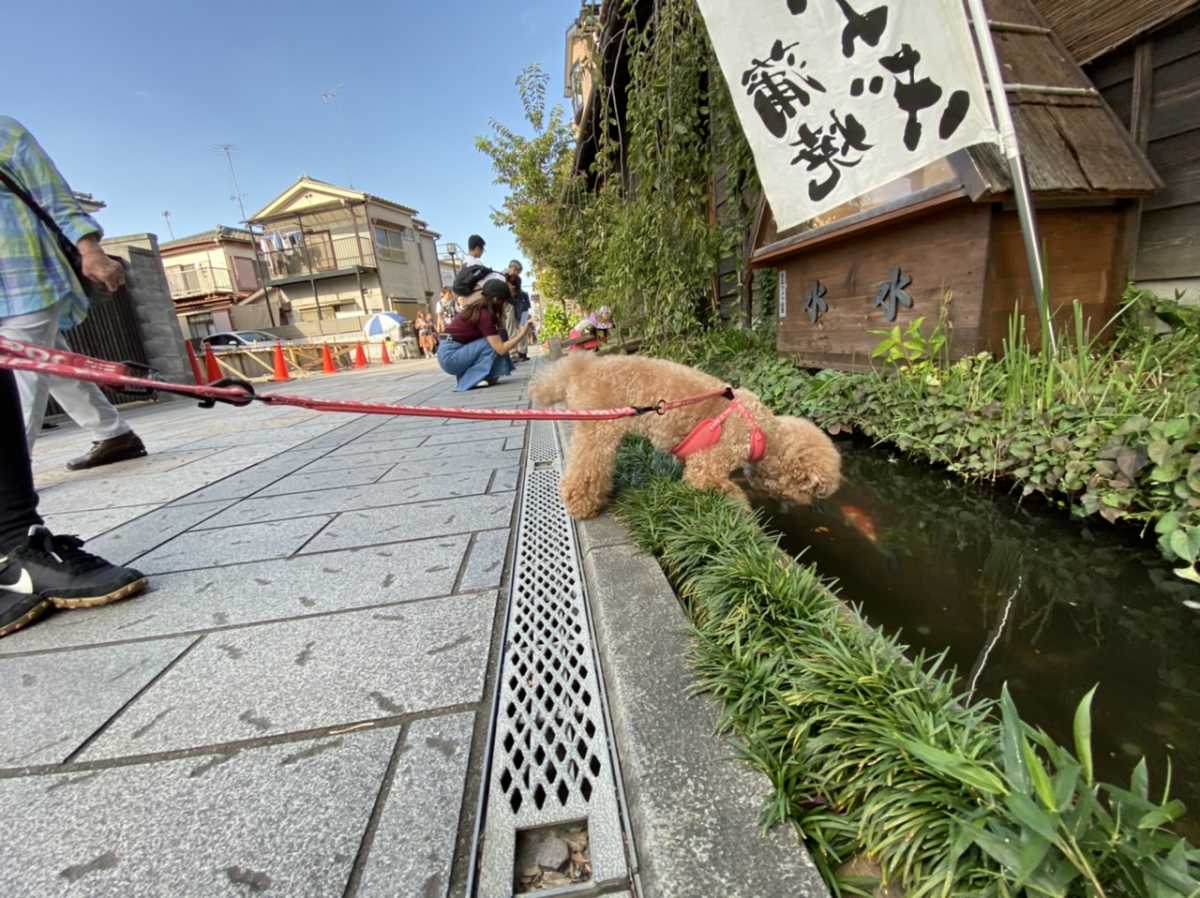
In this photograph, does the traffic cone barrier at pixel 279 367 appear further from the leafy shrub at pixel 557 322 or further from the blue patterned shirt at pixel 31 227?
the blue patterned shirt at pixel 31 227

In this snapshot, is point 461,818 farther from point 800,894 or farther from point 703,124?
point 703,124

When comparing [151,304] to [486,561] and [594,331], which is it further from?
[486,561]

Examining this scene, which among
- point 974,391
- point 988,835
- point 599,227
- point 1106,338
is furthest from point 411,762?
point 599,227

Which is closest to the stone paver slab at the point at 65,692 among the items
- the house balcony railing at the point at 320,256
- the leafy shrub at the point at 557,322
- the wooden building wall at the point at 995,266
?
the wooden building wall at the point at 995,266

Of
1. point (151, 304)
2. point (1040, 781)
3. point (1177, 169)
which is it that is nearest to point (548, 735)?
point (1040, 781)

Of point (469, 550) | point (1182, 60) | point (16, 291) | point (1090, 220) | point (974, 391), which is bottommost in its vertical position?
point (469, 550)

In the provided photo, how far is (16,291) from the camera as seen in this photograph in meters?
2.53

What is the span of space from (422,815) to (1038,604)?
1.89 m

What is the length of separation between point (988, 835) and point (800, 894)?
0.88 ft

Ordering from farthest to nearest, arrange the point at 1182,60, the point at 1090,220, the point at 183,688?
the point at 1090,220 < the point at 1182,60 < the point at 183,688

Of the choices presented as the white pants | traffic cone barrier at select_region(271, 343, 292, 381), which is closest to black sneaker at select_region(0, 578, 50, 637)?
the white pants

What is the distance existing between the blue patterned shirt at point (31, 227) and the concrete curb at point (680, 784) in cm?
345

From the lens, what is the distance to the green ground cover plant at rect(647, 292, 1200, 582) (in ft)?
5.35

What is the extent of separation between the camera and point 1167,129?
Answer: 8.21ft
